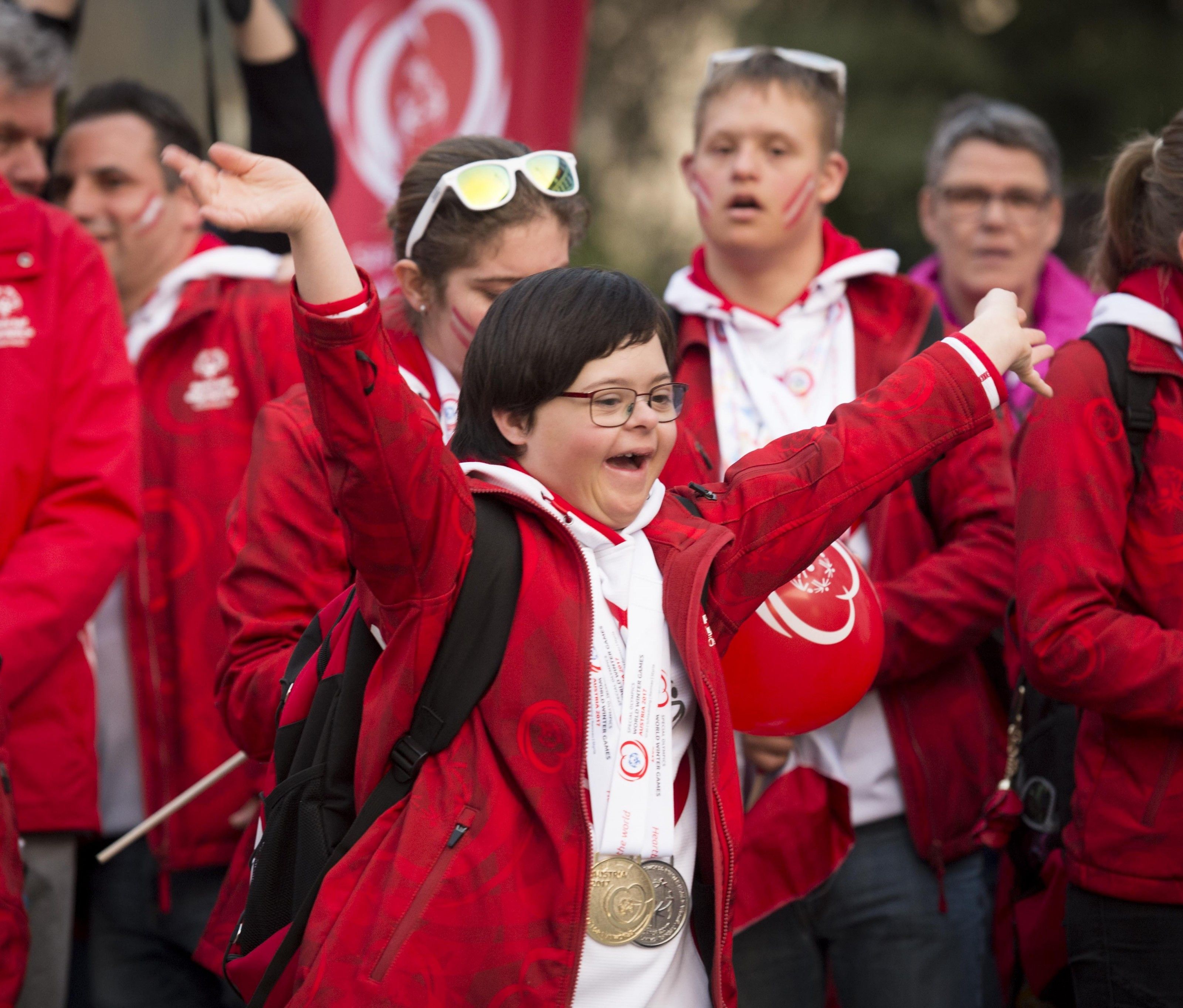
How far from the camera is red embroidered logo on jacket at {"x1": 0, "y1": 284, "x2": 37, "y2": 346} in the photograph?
3275mm

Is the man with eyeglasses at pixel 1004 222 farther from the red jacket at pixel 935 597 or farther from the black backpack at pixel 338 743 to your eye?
the black backpack at pixel 338 743

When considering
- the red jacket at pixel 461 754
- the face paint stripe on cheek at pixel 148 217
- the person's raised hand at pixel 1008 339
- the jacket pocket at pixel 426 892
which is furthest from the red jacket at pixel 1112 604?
the face paint stripe on cheek at pixel 148 217

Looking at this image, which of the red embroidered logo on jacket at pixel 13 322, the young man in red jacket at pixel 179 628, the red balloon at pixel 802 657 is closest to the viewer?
the red balloon at pixel 802 657

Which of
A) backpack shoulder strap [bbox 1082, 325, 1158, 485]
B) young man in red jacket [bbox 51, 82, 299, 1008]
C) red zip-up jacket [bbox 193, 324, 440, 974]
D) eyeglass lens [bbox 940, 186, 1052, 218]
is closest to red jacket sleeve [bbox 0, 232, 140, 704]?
young man in red jacket [bbox 51, 82, 299, 1008]

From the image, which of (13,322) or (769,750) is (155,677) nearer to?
(13,322)

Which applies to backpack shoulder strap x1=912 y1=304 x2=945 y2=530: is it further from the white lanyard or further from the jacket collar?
the white lanyard

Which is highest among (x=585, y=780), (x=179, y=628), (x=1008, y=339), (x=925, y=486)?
(x=1008, y=339)

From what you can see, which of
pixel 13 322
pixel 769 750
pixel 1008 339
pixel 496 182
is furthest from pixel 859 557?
pixel 13 322

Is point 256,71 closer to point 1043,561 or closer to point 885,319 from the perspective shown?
point 885,319

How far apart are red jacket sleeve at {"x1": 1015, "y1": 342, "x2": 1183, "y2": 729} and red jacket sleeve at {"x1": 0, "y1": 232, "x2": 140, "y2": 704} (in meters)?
1.97

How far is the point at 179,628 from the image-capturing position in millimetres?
3643

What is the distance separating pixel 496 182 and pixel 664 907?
58.3 inches

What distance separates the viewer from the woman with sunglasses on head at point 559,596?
203 centimetres

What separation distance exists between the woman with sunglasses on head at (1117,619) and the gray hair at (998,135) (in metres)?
2.02
